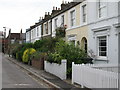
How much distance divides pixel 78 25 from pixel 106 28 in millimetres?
5230

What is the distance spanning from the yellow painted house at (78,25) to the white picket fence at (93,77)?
6666 mm

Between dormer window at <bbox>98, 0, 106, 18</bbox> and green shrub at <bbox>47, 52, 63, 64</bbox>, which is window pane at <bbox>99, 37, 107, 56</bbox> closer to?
dormer window at <bbox>98, 0, 106, 18</bbox>

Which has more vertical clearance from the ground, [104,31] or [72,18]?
[72,18]

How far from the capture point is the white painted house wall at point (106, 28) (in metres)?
14.7

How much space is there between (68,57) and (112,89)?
7.23 meters

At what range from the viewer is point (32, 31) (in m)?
44.6

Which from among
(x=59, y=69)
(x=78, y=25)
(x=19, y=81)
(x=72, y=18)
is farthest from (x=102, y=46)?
(x=72, y=18)

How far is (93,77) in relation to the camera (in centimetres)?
990

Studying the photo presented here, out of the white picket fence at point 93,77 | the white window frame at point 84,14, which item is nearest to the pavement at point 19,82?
the white picket fence at point 93,77

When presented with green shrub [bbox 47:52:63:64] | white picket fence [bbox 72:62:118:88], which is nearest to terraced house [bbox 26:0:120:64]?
green shrub [bbox 47:52:63:64]

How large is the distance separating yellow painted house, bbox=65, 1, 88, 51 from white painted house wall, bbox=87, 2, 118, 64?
108cm

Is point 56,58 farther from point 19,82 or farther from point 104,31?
point 104,31

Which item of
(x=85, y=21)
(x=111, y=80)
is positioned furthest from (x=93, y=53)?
(x=111, y=80)

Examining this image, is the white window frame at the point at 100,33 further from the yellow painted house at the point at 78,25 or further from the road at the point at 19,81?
the road at the point at 19,81
